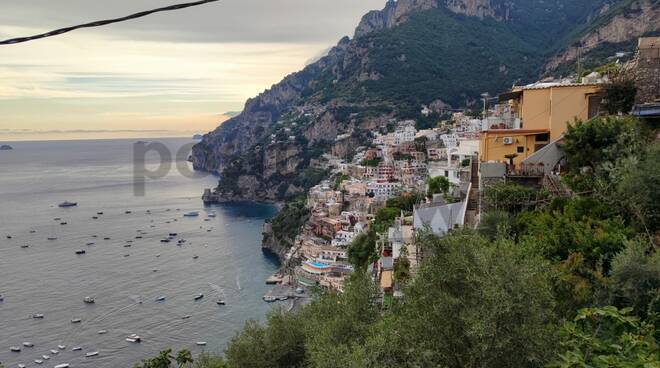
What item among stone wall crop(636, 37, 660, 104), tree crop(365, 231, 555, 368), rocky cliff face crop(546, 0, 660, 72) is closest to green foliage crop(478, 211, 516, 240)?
tree crop(365, 231, 555, 368)

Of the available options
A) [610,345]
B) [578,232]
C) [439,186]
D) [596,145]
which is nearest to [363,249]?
[439,186]

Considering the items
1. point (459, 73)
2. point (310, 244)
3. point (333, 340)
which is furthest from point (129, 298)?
point (459, 73)

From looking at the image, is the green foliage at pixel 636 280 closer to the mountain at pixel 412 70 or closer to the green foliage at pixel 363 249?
the green foliage at pixel 363 249

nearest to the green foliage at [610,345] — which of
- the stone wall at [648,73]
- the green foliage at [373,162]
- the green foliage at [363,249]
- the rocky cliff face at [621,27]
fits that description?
the stone wall at [648,73]

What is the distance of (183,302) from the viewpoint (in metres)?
28.3

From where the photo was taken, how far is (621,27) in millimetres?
64312

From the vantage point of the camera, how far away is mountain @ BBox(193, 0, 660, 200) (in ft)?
228

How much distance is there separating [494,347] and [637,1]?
7278 cm

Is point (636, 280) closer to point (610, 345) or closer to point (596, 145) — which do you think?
point (610, 345)

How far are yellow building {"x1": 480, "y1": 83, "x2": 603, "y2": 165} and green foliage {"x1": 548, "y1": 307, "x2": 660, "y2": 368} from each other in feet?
23.4

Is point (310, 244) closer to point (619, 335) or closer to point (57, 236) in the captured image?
point (57, 236)

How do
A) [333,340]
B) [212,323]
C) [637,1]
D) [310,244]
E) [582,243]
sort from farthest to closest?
1. [637,1]
2. [310,244]
3. [212,323]
4. [582,243]
5. [333,340]

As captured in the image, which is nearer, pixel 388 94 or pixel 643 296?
pixel 643 296

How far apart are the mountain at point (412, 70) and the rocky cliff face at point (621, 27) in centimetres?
14
